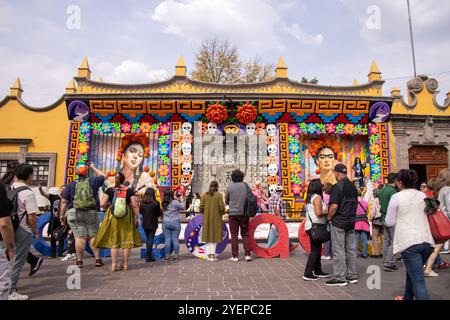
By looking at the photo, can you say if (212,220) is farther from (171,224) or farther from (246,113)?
(246,113)

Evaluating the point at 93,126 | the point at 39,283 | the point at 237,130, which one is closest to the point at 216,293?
the point at 39,283

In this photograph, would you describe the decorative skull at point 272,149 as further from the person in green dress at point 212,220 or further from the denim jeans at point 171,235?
the denim jeans at point 171,235

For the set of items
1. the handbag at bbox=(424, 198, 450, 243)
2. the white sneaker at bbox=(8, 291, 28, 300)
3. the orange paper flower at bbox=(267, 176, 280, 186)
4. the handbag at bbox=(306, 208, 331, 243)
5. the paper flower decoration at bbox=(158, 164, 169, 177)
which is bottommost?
the white sneaker at bbox=(8, 291, 28, 300)

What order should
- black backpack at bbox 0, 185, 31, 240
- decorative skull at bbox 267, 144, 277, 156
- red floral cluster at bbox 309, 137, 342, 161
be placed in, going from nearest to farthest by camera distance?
1. black backpack at bbox 0, 185, 31, 240
2. decorative skull at bbox 267, 144, 277, 156
3. red floral cluster at bbox 309, 137, 342, 161

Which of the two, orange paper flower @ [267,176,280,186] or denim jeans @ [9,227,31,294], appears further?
orange paper flower @ [267,176,280,186]

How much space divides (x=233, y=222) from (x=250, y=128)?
9345mm

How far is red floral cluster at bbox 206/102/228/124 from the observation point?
1576 cm

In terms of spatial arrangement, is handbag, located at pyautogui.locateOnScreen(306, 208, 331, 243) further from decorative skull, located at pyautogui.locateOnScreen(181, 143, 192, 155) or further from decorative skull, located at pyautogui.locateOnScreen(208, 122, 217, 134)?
decorative skull, located at pyautogui.locateOnScreen(208, 122, 217, 134)

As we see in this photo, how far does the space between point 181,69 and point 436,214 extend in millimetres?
14706

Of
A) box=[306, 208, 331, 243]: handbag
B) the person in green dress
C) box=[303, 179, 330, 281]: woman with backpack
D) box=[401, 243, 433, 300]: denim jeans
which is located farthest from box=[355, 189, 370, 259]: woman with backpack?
box=[401, 243, 433, 300]: denim jeans

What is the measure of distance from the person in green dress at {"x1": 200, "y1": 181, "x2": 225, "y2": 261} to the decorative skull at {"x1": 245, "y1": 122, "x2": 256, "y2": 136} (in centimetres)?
878

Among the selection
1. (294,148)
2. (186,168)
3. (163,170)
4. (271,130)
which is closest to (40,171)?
(163,170)

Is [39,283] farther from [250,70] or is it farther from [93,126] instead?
[250,70]

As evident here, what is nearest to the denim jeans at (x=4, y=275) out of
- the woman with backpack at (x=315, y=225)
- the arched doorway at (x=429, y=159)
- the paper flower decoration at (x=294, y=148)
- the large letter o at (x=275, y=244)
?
the woman with backpack at (x=315, y=225)
